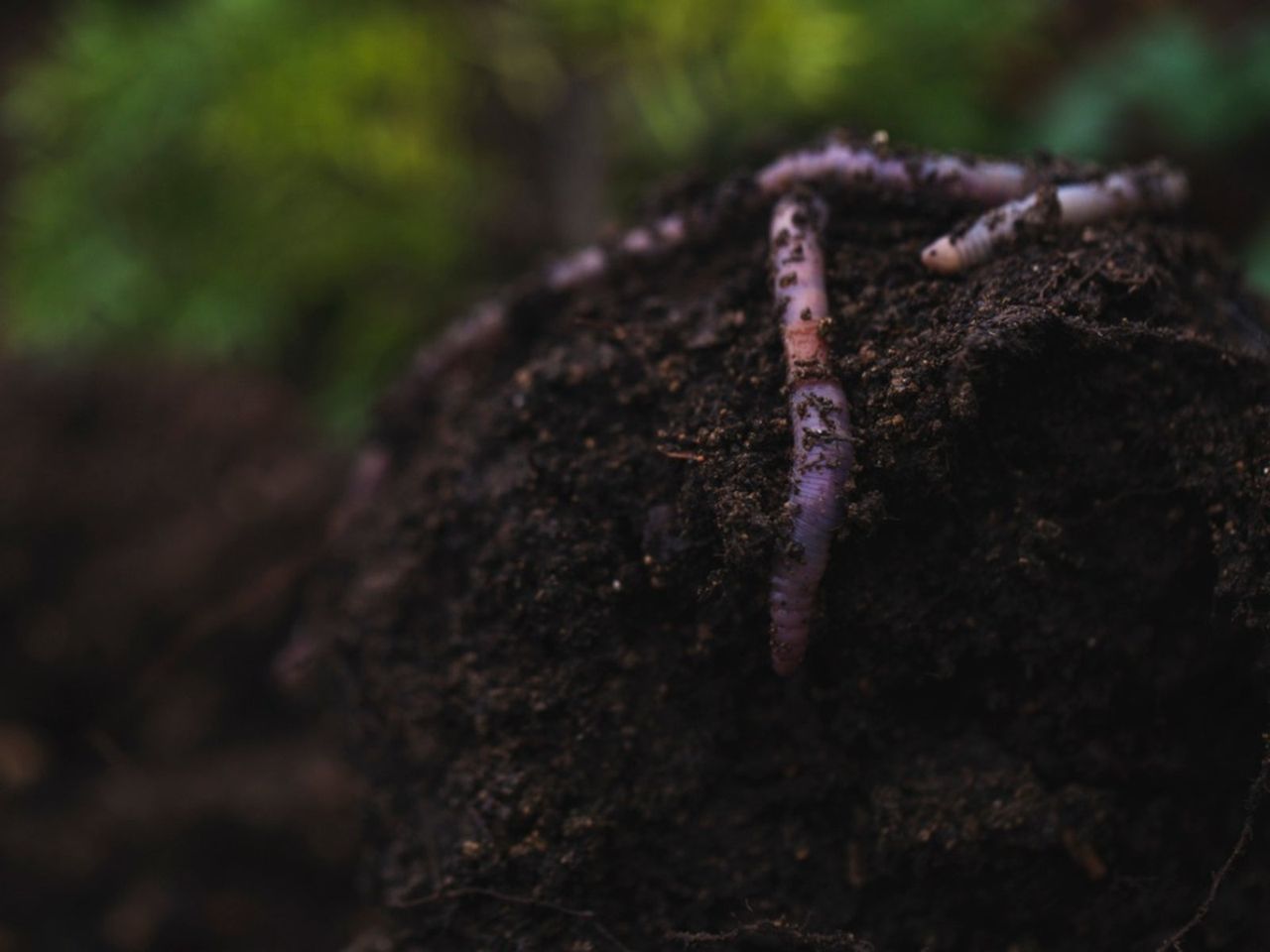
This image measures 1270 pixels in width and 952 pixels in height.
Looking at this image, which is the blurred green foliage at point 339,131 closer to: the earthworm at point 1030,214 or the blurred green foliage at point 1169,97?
the blurred green foliage at point 1169,97

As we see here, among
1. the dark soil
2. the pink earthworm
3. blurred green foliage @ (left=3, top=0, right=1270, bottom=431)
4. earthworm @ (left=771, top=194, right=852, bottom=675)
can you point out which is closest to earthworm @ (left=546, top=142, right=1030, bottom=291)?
the pink earthworm

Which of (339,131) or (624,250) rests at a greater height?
(339,131)

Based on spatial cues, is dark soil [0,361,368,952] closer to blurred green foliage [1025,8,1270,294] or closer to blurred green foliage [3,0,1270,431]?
blurred green foliage [3,0,1270,431]

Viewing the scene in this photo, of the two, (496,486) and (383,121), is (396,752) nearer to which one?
(496,486)

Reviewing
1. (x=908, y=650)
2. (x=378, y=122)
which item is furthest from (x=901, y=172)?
(x=378, y=122)

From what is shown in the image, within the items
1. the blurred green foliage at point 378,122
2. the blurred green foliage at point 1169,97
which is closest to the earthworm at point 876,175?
the blurred green foliage at point 378,122

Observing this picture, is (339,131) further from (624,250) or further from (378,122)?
(624,250)

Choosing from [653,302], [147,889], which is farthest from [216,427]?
[653,302]
